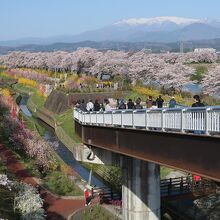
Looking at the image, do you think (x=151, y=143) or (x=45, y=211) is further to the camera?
(x=45, y=211)

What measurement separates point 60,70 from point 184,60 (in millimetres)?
32497

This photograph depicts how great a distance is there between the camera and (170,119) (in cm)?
1455

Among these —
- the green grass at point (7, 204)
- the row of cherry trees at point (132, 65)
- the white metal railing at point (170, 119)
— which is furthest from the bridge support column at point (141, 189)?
the row of cherry trees at point (132, 65)

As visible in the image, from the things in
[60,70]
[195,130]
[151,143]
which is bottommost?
[60,70]

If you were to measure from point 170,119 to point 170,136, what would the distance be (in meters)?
0.54

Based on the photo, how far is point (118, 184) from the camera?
29250 mm

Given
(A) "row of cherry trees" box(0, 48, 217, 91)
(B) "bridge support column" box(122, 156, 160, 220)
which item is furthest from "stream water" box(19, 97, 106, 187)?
(A) "row of cherry trees" box(0, 48, 217, 91)

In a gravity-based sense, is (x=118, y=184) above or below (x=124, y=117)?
below

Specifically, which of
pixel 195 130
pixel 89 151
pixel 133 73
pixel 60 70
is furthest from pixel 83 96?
pixel 60 70

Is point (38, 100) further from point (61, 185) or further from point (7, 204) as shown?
point (7, 204)

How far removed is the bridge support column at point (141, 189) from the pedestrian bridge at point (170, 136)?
1368mm

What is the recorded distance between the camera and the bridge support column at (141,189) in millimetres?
20016

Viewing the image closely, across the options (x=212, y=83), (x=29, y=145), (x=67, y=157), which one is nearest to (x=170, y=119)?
(x=29, y=145)

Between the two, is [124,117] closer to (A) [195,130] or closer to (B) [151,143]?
(B) [151,143]
